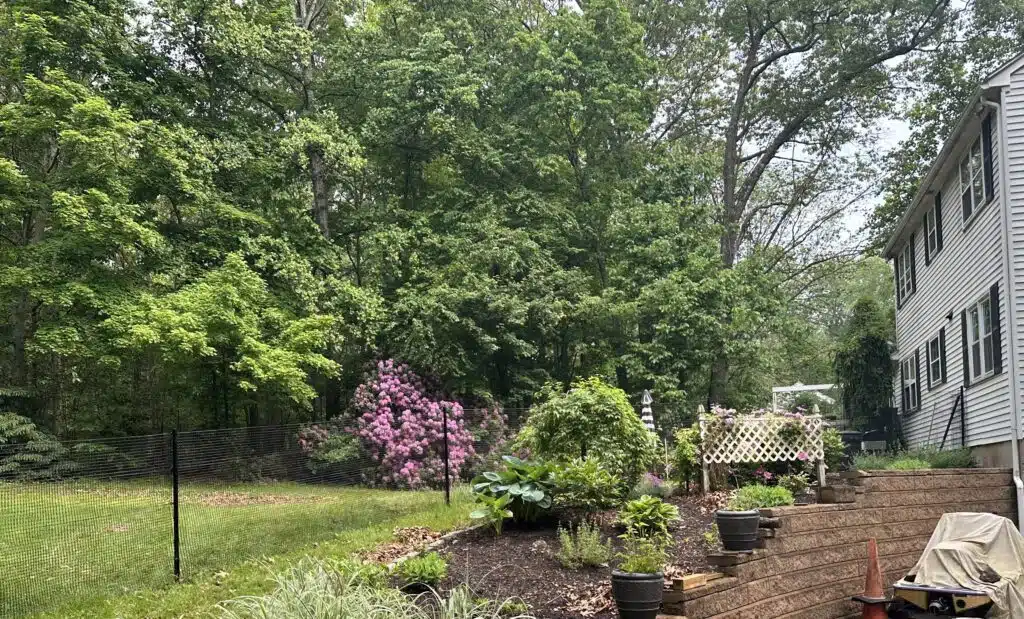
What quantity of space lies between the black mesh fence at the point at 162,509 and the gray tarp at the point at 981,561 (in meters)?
5.78

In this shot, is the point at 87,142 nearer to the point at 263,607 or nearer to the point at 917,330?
→ the point at 263,607

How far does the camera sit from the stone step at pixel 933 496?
940cm

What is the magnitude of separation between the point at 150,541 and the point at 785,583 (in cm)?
590

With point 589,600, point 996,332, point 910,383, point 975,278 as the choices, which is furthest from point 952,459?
point 589,600

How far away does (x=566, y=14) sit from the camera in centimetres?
2138

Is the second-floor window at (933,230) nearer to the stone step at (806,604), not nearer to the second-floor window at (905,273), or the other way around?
the second-floor window at (905,273)

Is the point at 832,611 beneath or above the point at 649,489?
beneath

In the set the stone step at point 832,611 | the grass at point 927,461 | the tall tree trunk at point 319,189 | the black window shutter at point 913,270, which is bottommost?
the stone step at point 832,611

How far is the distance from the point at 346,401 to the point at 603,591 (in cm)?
1435

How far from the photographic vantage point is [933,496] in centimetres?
1017

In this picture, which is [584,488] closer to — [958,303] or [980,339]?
[980,339]

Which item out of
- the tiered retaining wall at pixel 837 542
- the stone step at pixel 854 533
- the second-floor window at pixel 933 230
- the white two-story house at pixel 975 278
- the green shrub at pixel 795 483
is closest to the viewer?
the tiered retaining wall at pixel 837 542

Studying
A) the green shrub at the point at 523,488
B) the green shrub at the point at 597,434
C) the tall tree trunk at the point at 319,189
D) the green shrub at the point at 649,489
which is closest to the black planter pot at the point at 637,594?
the green shrub at the point at 523,488

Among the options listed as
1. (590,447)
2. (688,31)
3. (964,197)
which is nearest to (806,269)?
(688,31)
